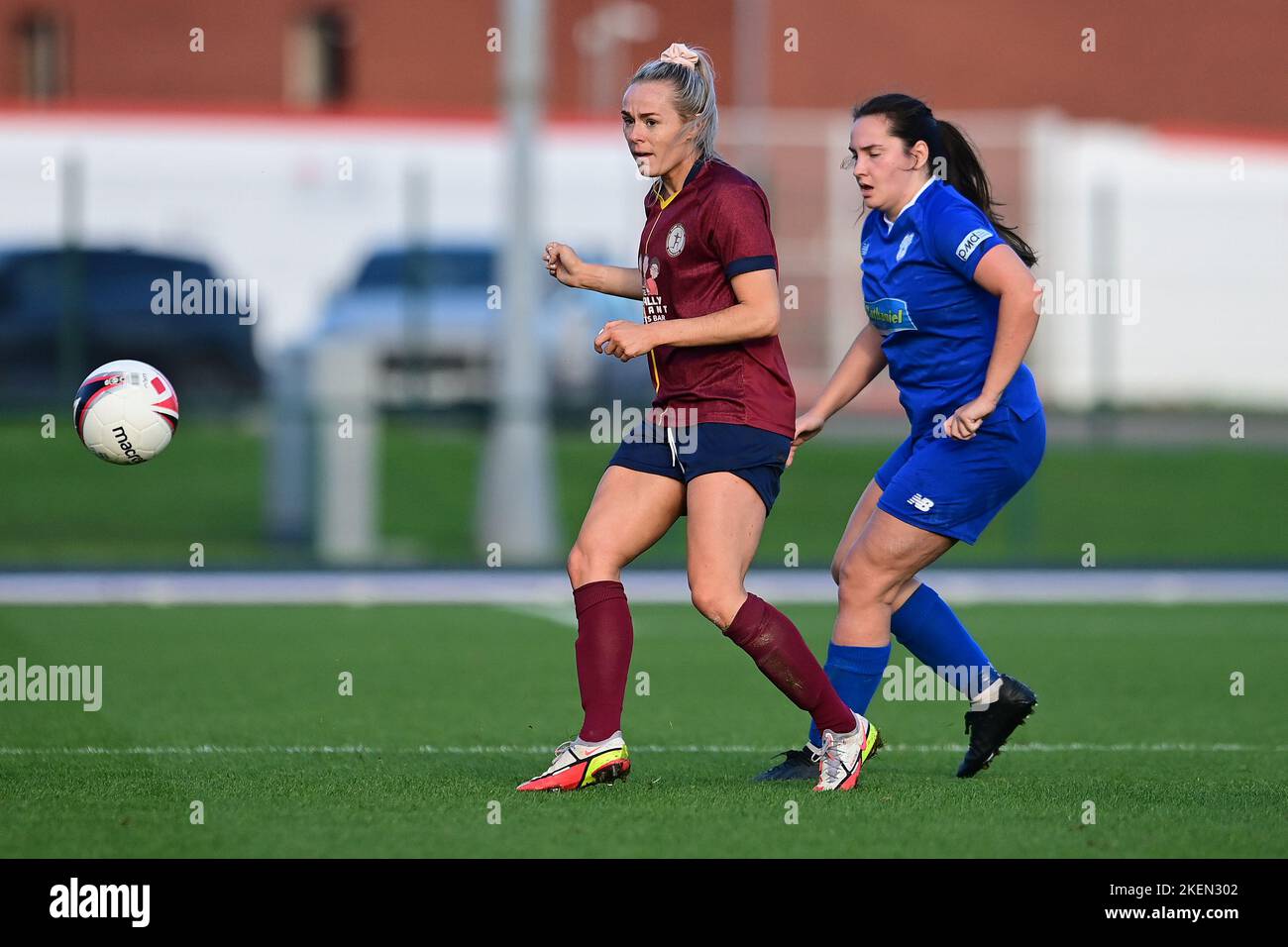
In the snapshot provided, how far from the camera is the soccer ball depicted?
6754 mm

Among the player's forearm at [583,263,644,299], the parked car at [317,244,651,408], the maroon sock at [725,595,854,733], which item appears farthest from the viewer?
the parked car at [317,244,651,408]

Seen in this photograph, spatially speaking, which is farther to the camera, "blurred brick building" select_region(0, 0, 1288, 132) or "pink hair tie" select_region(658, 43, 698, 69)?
"blurred brick building" select_region(0, 0, 1288, 132)

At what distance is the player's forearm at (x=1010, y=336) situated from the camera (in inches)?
243

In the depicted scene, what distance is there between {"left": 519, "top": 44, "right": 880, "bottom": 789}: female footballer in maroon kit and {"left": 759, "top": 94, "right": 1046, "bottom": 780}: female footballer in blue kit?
1.01ft

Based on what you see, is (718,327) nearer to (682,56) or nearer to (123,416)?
(682,56)

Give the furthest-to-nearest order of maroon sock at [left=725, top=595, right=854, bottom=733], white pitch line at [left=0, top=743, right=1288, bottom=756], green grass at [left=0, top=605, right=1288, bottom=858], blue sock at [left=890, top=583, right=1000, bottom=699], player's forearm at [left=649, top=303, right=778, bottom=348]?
white pitch line at [left=0, top=743, right=1288, bottom=756]
blue sock at [left=890, top=583, right=1000, bottom=699]
maroon sock at [left=725, top=595, right=854, bottom=733]
player's forearm at [left=649, top=303, right=778, bottom=348]
green grass at [left=0, top=605, right=1288, bottom=858]

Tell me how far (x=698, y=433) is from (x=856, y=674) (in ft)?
3.19

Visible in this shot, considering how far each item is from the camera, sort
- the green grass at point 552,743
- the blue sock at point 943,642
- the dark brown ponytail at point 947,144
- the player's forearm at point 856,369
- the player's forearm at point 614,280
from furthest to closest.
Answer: the player's forearm at point 856,369 < the blue sock at point 943,642 < the player's forearm at point 614,280 < the dark brown ponytail at point 947,144 < the green grass at point 552,743

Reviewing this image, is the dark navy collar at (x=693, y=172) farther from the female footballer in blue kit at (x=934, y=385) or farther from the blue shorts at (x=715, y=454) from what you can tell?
the blue shorts at (x=715, y=454)

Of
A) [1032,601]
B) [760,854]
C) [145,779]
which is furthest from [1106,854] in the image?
[1032,601]

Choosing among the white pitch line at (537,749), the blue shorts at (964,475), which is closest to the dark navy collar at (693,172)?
Answer: the blue shorts at (964,475)

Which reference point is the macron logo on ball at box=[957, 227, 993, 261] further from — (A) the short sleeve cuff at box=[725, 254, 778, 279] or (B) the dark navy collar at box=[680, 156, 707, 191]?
(B) the dark navy collar at box=[680, 156, 707, 191]

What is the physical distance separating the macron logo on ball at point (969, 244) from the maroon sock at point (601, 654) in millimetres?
1443

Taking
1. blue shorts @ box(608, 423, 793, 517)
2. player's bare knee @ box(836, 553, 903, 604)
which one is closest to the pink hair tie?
blue shorts @ box(608, 423, 793, 517)
